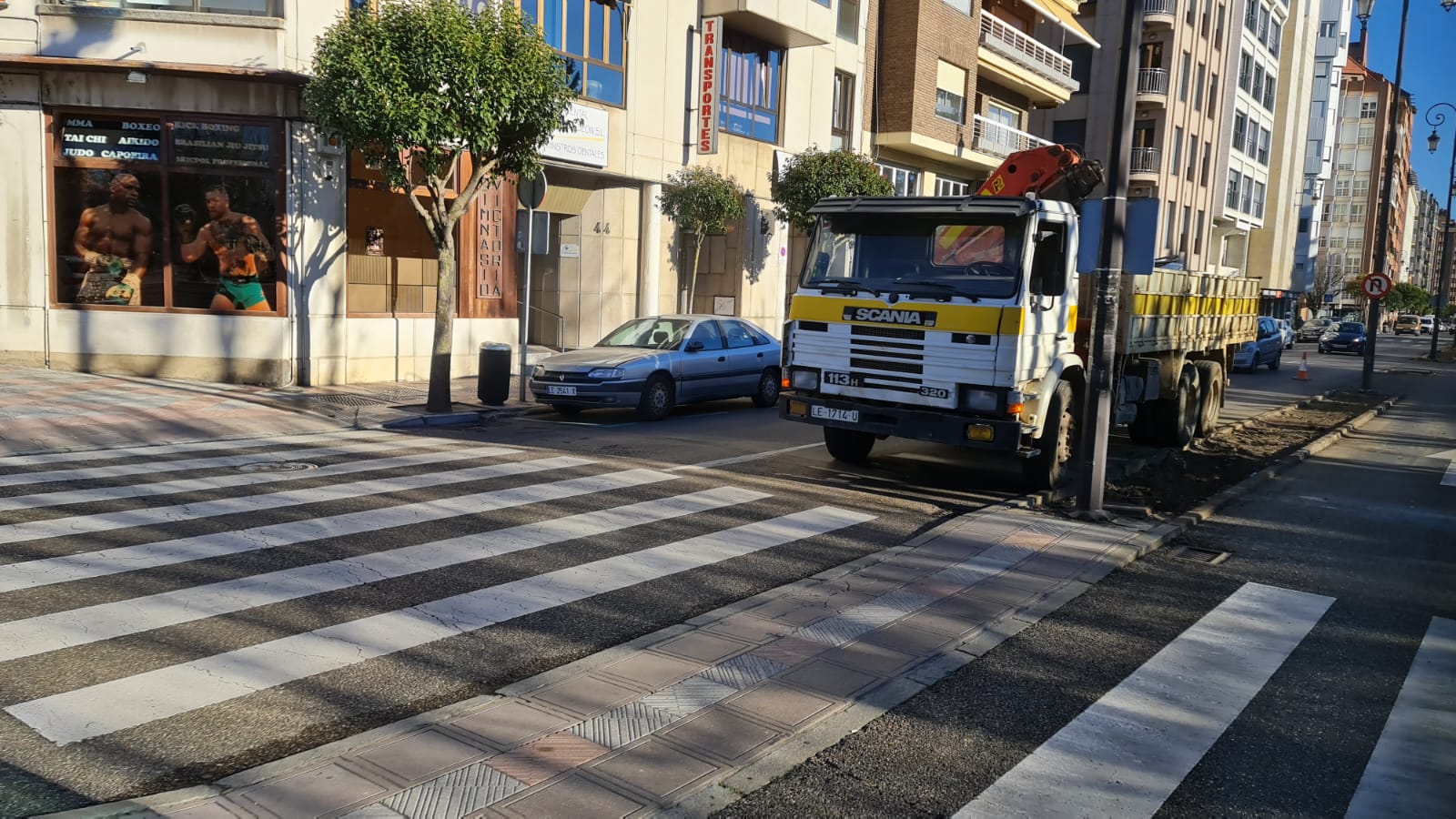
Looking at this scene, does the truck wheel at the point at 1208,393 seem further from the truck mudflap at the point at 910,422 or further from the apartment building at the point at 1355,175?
the apartment building at the point at 1355,175

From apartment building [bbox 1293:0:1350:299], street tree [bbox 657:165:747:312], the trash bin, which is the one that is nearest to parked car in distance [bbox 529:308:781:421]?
the trash bin

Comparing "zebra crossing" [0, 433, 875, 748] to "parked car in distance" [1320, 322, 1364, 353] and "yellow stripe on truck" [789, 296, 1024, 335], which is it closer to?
"yellow stripe on truck" [789, 296, 1024, 335]

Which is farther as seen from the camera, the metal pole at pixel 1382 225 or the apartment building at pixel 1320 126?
the apartment building at pixel 1320 126

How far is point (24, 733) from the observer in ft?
12.9

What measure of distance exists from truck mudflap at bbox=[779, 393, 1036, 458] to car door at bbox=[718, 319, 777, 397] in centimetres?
539

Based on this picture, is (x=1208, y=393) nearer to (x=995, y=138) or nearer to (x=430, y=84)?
(x=430, y=84)

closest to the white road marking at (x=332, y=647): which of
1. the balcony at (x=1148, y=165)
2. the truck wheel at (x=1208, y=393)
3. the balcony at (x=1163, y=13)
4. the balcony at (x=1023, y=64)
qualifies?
the truck wheel at (x=1208, y=393)

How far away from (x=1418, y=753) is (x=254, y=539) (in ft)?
21.1

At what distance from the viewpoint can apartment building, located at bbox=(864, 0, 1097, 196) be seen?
29819 mm

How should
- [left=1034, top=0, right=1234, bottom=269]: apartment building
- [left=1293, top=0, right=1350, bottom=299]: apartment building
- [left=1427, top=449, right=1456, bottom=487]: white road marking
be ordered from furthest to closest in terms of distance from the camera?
1. [left=1293, top=0, right=1350, bottom=299]: apartment building
2. [left=1034, top=0, right=1234, bottom=269]: apartment building
3. [left=1427, top=449, right=1456, bottom=487]: white road marking

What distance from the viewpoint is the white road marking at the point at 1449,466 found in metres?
11.4

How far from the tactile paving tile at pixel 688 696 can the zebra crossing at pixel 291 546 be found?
1.28m

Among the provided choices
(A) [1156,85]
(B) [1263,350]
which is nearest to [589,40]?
(B) [1263,350]

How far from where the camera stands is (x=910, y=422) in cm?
927
